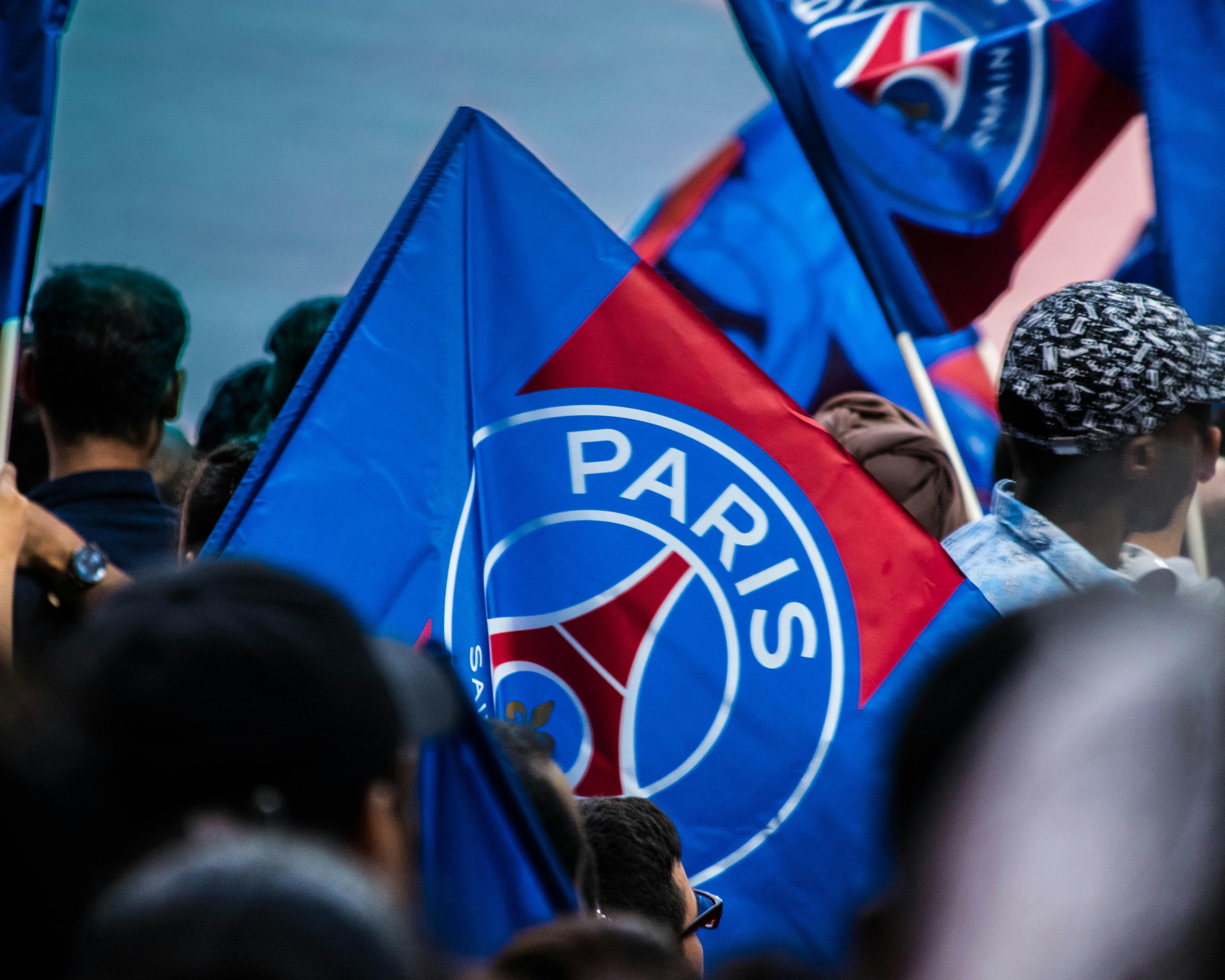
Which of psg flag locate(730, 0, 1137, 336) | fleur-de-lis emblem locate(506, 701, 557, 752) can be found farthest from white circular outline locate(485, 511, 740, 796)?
psg flag locate(730, 0, 1137, 336)

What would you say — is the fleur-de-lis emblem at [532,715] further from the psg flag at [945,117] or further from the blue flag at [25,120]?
the psg flag at [945,117]

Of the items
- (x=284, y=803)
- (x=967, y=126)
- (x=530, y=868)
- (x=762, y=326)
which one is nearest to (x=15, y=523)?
(x=530, y=868)

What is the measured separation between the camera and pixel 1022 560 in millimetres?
2350

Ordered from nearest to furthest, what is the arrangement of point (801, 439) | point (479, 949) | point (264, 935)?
point (264, 935) → point (479, 949) → point (801, 439)

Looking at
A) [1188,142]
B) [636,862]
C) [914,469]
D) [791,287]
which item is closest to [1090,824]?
[636,862]

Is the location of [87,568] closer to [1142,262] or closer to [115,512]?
[115,512]

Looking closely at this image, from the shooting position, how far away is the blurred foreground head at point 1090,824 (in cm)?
87

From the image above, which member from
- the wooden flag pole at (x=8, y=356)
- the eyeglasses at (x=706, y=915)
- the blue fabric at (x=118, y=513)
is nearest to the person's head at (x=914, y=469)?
the eyeglasses at (x=706, y=915)

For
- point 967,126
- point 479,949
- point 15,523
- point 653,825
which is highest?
point 967,126

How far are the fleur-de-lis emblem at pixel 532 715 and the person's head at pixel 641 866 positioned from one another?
0.25 m

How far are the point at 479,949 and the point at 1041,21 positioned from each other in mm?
3387

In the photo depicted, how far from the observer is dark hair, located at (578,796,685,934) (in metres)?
2.07

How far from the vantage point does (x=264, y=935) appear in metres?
0.80

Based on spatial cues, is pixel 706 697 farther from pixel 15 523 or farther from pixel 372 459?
pixel 15 523
